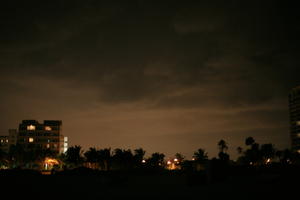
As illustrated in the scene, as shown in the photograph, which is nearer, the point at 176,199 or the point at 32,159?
the point at 176,199

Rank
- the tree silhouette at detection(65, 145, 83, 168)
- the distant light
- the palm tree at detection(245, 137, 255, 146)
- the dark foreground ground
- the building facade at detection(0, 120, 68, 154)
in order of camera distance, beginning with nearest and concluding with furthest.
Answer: the dark foreground ground, the tree silhouette at detection(65, 145, 83, 168), the palm tree at detection(245, 137, 255, 146), the building facade at detection(0, 120, 68, 154), the distant light

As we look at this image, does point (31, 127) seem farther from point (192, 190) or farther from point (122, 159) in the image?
point (192, 190)

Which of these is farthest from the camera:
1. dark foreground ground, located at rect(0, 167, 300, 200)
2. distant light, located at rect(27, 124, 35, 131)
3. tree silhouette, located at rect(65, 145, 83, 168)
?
distant light, located at rect(27, 124, 35, 131)

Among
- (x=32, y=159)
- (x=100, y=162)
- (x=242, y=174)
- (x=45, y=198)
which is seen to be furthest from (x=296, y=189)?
(x=32, y=159)

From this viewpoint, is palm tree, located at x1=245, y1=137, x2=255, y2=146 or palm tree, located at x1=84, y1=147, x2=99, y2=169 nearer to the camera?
palm tree, located at x1=84, y1=147, x2=99, y2=169

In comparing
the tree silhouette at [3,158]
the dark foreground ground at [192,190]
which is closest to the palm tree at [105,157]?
the tree silhouette at [3,158]

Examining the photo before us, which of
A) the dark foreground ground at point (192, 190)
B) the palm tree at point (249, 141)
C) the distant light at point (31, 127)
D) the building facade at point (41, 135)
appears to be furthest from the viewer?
the distant light at point (31, 127)

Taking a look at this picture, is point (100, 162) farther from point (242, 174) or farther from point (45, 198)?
point (45, 198)

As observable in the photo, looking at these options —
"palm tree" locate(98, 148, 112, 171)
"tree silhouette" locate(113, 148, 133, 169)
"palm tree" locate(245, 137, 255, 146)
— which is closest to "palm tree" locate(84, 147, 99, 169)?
"palm tree" locate(98, 148, 112, 171)

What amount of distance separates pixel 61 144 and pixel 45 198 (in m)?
158

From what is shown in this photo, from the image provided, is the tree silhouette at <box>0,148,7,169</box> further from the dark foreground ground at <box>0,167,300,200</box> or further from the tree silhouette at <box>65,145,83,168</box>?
the dark foreground ground at <box>0,167,300,200</box>

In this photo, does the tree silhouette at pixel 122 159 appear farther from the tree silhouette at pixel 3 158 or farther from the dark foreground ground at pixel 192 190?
the dark foreground ground at pixel 192 190

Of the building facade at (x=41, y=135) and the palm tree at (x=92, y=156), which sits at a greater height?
the building facade at (x=41, y=135)

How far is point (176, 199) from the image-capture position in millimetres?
22391
